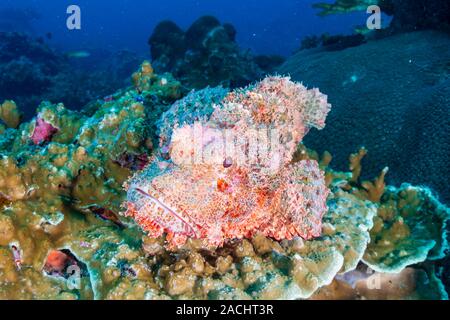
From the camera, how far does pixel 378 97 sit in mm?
5777

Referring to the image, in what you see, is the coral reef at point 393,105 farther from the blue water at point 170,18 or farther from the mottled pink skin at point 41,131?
the blue water at point 170,18

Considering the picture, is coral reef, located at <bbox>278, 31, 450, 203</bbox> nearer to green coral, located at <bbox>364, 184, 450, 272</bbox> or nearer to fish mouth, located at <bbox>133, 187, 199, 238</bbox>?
green coral, located at <bbox>364, 184, 450, 272</bbox>

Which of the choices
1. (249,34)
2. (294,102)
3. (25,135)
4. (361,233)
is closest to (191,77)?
(25,135)

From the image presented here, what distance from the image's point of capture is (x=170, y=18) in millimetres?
79812

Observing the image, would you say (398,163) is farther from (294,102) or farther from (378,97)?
Answer: (294,102)

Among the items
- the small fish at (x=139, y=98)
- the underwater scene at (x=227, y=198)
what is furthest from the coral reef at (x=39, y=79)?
the small fish at (x=139, y=98)

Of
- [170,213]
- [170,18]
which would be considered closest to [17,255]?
[170,213]

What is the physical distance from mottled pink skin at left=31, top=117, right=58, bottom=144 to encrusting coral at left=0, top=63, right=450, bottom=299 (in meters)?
0.54

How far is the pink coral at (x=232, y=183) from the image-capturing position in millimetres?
2199

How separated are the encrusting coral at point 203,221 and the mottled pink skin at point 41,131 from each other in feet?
1.78

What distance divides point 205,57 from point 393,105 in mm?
7117

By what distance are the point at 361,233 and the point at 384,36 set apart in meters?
6.83

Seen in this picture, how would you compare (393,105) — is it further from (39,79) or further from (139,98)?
(39,79)
